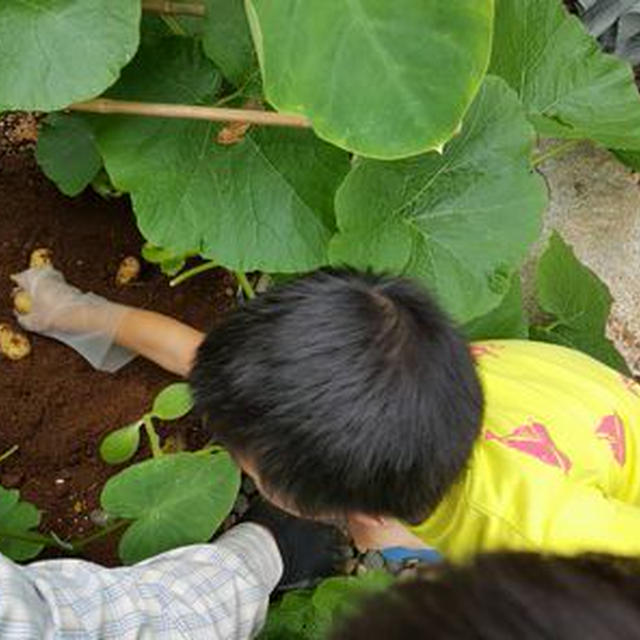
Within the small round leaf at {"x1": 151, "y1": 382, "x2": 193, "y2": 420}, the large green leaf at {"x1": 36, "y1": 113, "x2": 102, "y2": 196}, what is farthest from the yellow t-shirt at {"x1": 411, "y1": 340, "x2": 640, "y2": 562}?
the large green leaf at {"x1": 36, "y1": 113, "x2": 102, "y2": 196}

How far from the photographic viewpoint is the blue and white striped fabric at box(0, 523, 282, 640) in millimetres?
1051

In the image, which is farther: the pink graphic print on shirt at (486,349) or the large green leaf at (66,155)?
the large green leaf at (66,155)

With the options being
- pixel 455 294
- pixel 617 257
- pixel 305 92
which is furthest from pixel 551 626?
pixel 617 257

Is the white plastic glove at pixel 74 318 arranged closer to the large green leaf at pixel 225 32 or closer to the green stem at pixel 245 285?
the green stem at pixel 245 285

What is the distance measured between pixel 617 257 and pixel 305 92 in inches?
39.3

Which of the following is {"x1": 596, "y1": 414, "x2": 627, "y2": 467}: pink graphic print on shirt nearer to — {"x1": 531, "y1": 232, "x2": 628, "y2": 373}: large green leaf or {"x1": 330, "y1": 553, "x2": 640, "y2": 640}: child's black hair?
{"x1": 531, "y1": 232, "x2": 628, "y2": 373}: large green leaf

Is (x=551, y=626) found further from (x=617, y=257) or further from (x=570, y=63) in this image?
(x=617, y=257)

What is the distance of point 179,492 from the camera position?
1.33 metres

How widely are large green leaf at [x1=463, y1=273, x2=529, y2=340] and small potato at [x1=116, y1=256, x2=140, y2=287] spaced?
0.48 metres

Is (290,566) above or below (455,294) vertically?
below

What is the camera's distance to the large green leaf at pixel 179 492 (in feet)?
4.36

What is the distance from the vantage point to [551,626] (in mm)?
631

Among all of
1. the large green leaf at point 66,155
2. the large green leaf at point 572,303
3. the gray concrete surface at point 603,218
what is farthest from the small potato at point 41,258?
the gray concrete surface at point 603,218

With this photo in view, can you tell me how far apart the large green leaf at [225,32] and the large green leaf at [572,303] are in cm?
56
